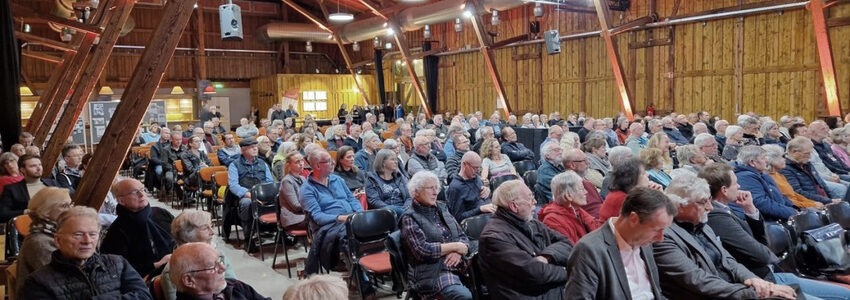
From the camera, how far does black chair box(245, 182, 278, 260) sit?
5609 mm

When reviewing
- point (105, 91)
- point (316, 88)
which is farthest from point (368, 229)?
point (316, 88)

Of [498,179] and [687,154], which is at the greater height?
[687,154]

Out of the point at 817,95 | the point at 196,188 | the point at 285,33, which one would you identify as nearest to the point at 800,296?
the point at 196,188

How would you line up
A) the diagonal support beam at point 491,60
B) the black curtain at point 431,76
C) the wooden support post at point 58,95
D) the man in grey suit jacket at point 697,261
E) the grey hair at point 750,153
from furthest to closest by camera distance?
the black curtain at point 431,76
the diagonal support beam at point 491,60
the wooden support post at point 58,95
the grey hair at point 750,153
the man in grey suit jacket at point 697,261

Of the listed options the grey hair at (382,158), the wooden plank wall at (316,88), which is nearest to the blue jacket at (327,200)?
the grey hair at (382,158)

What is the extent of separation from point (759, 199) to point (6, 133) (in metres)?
7.61

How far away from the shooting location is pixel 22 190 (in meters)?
4.86

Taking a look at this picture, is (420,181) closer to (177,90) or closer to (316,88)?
(177,90)

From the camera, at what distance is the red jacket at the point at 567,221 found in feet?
12.0

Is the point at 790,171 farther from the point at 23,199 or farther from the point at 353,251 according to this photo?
the point at 23,199

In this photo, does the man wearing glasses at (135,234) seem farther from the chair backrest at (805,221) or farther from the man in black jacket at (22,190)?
the chair backrest at (805,221)

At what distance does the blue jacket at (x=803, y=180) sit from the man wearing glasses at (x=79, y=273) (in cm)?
502

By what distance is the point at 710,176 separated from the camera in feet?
11.0

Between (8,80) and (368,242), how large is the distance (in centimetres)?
503
